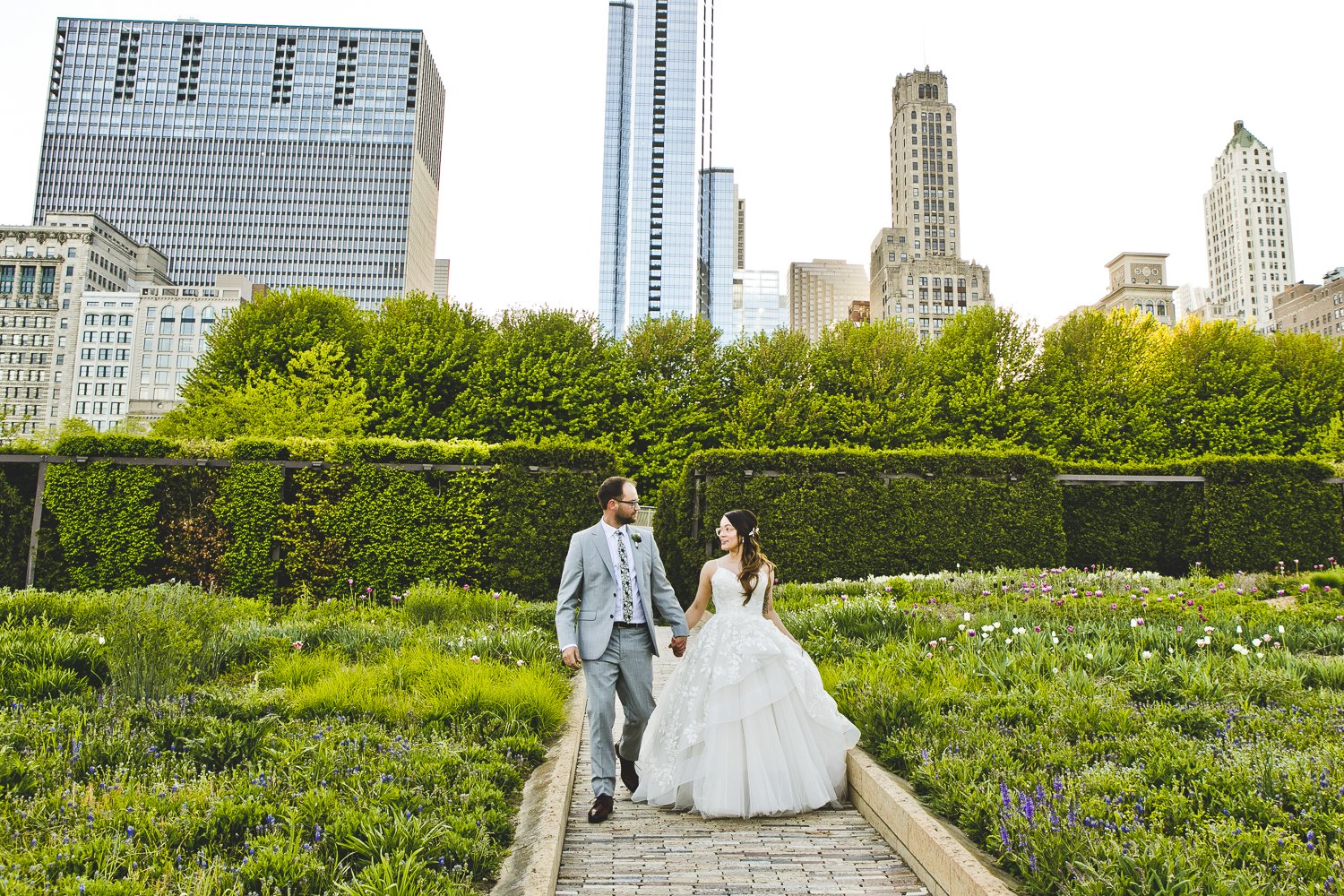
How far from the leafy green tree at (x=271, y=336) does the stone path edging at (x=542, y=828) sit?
977 inches

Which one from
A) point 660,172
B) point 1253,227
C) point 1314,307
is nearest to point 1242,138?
point 1253,227

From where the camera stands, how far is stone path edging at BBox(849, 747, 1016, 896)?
3.33 metres

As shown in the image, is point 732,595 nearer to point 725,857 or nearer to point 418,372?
point 725,857

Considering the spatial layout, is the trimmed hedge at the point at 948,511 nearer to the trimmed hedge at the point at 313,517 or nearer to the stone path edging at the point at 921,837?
the trimmed hedge at the point at 313,517

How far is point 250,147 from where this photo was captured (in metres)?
149

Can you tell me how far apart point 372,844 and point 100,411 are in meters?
135

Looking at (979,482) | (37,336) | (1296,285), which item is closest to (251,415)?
(979,482)

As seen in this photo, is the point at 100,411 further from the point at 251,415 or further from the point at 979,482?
the point at 979,482

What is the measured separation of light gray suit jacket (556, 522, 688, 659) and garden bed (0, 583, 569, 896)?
884 mm

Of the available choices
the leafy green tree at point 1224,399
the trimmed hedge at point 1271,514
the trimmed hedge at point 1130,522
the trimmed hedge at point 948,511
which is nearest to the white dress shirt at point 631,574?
the trimmed hedge at point 948,511

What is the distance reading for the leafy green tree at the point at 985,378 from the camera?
89.2 feet

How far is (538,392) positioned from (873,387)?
1145cm

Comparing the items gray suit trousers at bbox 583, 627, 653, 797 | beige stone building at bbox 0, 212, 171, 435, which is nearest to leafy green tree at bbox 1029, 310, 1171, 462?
gray suit trousers at bbox 583, 627, 653, 797

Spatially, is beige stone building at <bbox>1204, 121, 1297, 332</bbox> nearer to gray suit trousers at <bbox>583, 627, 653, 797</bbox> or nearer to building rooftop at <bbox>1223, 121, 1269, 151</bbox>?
building rooftop at <bbox>1223, 121, 1269, 151</bbox>
